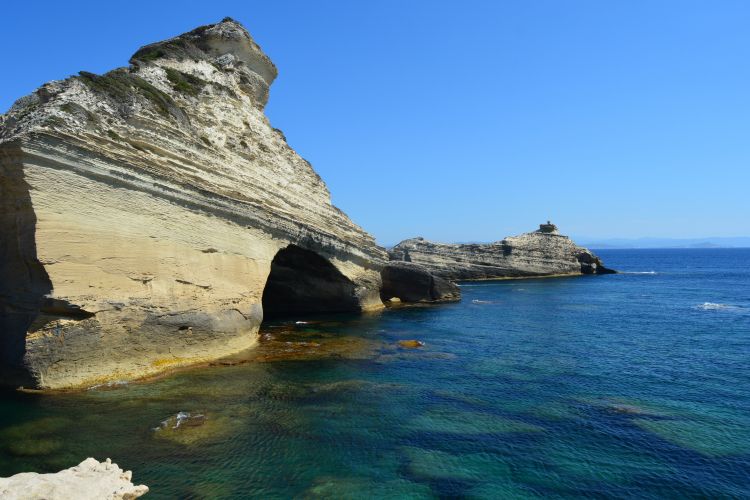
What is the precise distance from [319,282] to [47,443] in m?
23.3

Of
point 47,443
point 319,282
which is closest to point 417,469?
point 47,443

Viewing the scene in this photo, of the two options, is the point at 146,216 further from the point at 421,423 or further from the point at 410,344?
the point at 410,344

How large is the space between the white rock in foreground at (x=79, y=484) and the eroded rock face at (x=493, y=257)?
59886 mm

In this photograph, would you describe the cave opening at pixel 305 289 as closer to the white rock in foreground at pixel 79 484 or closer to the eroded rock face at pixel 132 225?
the eroded rock face at pixel 132 225

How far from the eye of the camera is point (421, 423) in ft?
48.4

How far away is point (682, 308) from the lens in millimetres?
39812

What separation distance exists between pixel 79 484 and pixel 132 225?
10.7 m

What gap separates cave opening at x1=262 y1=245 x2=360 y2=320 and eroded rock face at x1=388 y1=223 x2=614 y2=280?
34.4 meters

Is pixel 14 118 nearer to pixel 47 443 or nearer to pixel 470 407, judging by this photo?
pixel 47 443

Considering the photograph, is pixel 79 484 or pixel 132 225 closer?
pixel 79 484

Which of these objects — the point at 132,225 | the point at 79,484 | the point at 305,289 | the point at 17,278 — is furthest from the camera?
the point at 305,289

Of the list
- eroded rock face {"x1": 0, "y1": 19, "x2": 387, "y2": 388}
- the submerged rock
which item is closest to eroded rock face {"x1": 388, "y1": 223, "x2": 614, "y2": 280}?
the submerged rock

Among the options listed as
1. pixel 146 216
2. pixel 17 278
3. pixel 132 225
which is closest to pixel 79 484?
pixel 17 278

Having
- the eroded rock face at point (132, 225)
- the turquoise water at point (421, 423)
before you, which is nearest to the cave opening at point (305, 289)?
the eroded rock face at point (132, 225)
